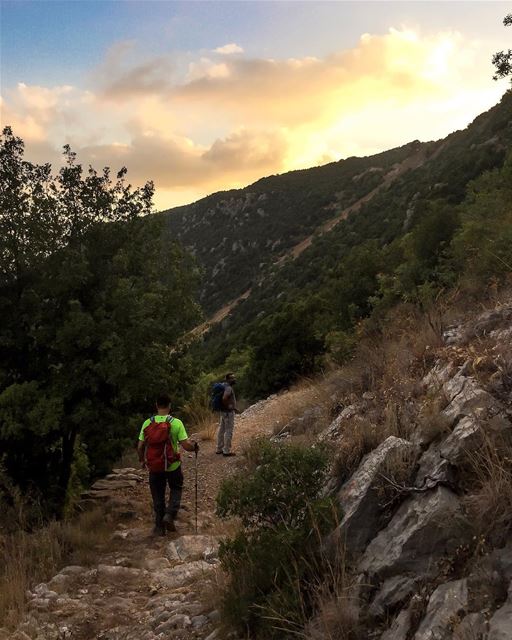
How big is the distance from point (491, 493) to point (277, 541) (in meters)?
1.62

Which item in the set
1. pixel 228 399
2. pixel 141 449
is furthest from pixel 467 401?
pixel 228 399

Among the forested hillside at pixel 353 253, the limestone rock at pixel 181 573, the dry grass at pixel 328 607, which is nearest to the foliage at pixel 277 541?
the dry grass at pixel 328 607

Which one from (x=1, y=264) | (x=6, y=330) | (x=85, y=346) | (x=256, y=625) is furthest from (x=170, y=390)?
(x=256, y=625)

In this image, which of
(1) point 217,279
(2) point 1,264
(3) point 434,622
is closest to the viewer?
(3) point 434,622

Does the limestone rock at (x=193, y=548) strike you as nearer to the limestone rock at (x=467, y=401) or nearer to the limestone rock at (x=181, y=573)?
the limestone rock at (x=181, y=573)

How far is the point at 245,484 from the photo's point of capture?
4.49 meters

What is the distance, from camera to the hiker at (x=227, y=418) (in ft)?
36.0

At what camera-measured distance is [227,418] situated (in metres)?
11.2

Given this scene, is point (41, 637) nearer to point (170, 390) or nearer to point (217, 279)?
point (170, 390)

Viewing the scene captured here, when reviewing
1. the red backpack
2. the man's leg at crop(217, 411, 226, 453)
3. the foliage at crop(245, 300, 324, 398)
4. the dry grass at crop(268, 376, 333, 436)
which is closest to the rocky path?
the red backpack

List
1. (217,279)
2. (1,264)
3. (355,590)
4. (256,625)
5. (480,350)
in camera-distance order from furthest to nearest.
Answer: (217,279) → (1,264) → (480,350) → (256,625) → (355,590)

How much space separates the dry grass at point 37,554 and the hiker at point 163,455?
0.85 metres

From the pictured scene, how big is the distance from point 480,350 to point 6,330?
720 cm

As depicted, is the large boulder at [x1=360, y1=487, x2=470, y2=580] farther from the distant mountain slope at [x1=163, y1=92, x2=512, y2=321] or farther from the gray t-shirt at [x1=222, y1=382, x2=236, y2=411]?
the distant mountain slope at [x1=163, y1=92, x2=512, y2=321]
